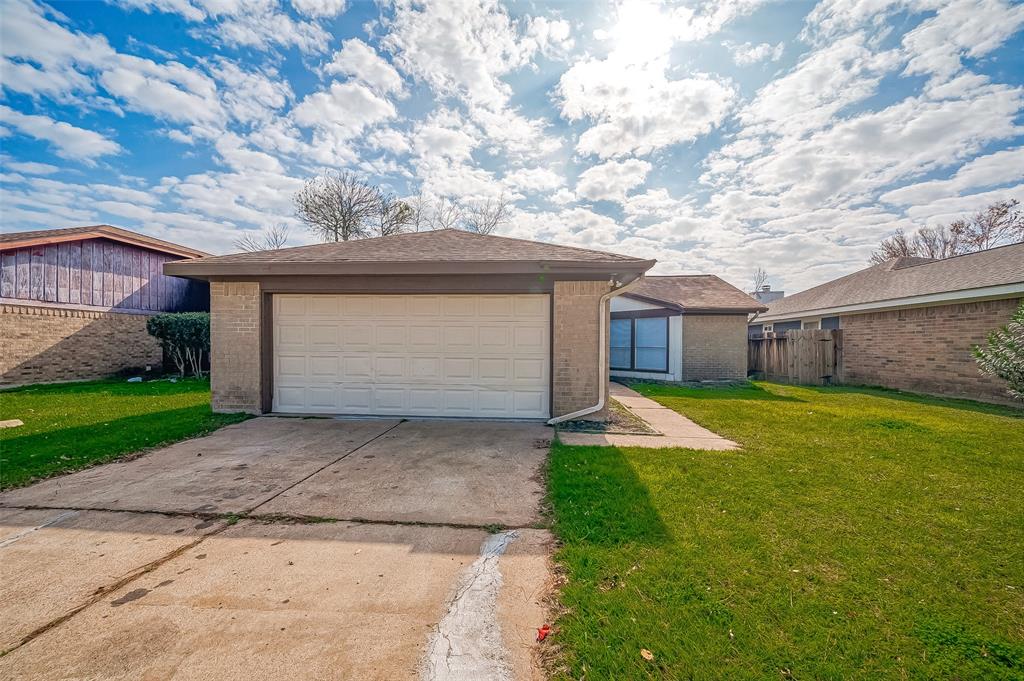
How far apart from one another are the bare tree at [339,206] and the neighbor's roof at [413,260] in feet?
53.2

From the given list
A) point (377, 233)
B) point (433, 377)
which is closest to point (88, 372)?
point (433, 377)

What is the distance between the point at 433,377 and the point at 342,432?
5.90 ft

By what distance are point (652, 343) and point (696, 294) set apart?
269 cm

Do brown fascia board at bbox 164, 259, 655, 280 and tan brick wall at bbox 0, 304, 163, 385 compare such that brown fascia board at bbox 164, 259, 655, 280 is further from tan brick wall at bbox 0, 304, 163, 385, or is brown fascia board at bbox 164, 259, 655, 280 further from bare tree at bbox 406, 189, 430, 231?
bare tree at bbox 406, 189, 430, 231

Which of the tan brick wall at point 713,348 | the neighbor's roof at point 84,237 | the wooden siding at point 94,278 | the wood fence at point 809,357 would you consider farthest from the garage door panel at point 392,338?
the wood fence at point 809,357

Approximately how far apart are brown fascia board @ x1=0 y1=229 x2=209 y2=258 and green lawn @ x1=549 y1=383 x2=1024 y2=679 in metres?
15.3

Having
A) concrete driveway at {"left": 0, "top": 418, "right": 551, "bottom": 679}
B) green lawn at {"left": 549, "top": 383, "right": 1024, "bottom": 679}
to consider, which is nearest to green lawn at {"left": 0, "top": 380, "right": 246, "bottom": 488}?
concrete driveway at {"left": 0, "top": 418, "right": 551, "bottom": 679}

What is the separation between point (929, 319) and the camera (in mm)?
10922

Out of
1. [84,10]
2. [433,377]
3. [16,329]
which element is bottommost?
[433,377]

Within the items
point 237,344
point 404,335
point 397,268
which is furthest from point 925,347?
point 237,344

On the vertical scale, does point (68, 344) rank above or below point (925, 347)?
above

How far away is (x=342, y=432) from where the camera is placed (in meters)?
6.13

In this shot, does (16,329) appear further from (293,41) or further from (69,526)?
(69,526)

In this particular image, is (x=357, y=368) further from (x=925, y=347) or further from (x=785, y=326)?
(x=785, y=326)
